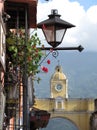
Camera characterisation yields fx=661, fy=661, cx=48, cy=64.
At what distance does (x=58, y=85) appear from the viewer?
74.8 m

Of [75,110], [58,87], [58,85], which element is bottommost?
[75,110]

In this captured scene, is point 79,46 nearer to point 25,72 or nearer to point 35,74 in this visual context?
point 25,72

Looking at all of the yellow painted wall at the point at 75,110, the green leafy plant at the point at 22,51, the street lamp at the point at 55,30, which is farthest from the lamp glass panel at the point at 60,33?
the yellow painted wall at the point at 75,110

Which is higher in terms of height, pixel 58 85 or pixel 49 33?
pixel 58 85

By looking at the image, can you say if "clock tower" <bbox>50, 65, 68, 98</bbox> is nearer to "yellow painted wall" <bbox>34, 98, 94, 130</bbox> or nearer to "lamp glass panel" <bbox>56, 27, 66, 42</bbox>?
"yellow painted wall" <bbox>34, 98, 94, 130</bbox>

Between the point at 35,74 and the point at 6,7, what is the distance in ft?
4.56

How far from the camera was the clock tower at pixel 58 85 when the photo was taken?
73750 millimetres

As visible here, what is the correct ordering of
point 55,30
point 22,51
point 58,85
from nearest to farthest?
1. point 55,30
2. point 22,51
3. point 58,85

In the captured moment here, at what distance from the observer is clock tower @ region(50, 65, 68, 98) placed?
73.8m

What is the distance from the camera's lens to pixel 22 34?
11.0 metres

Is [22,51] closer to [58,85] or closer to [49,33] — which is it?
[49,33]

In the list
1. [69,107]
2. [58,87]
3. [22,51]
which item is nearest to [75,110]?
[69,107]

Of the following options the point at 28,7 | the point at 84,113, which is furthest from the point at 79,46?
the point at 84,113

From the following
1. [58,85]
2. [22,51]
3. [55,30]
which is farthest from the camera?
[58,85]
